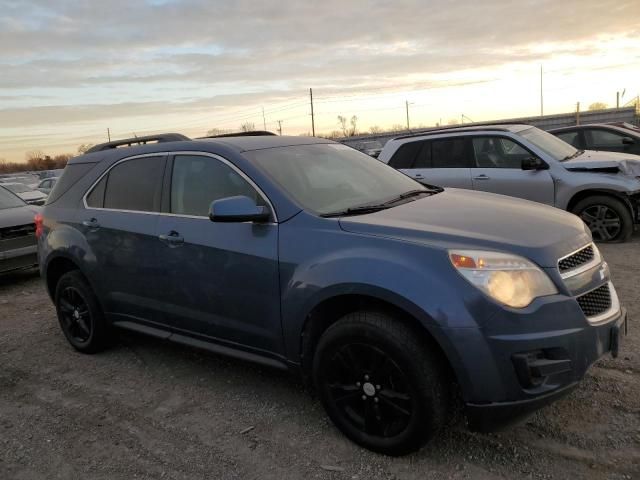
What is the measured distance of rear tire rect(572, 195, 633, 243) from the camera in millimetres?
7559

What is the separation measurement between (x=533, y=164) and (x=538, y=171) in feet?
0.55

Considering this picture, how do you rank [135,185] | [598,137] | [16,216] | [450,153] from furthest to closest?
[598,137] → [450,153] → [16,216] → [135,185]

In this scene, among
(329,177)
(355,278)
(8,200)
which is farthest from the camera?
(8,200)

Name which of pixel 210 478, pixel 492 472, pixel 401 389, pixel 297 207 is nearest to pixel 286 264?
pixel 297 207

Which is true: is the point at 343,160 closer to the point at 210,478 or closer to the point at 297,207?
the point at 297,207

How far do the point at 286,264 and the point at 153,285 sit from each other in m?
1.29

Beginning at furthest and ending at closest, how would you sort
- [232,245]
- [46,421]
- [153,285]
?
[153,285], [46,421], [232,245]

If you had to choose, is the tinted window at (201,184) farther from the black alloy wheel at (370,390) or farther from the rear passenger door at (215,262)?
the black alloy wheel at (370,390)

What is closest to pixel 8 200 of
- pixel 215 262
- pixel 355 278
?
pixel 215 262

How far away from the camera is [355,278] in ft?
9.50

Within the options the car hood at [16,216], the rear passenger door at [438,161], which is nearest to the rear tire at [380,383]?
the rear passenger door at [438,161]

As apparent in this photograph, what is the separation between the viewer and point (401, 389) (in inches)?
112

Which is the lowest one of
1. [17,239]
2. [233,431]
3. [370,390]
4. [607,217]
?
[233,431]

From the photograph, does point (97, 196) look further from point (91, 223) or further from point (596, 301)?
point (596, 301)
